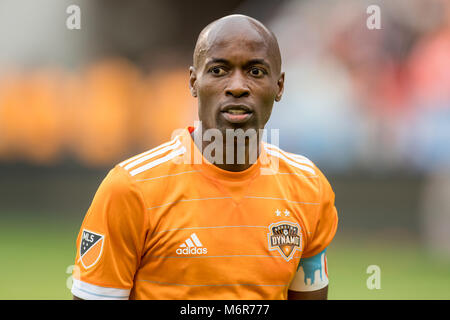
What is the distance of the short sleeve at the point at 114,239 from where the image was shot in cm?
218

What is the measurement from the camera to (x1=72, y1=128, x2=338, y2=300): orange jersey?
7.21 ft

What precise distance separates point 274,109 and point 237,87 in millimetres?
7036

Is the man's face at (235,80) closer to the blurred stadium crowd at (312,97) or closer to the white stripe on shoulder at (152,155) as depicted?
the white stripe on shoulder at (152,155)

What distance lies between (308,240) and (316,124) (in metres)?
7.01

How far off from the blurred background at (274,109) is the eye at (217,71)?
562cm

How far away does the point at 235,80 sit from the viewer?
227 cm

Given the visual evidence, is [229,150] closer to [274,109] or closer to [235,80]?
[235,80]

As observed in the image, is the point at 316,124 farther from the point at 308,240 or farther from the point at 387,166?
the point at 308,240

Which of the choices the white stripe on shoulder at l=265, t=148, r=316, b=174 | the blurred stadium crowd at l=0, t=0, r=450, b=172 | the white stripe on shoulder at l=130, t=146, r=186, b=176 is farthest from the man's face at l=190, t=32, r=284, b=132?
the blurred stadium crowd at l=0, t=0, r=450, b=172

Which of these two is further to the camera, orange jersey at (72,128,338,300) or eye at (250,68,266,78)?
eye at (250,68,266,78)

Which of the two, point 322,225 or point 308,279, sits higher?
point 322,225

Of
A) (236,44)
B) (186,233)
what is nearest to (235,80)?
(236,44)

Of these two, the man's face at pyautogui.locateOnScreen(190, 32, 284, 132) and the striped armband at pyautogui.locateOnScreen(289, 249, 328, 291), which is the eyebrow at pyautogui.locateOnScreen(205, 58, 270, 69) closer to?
the man's face at pyautogui.locateOnScreen(190, 32, 284, 132)

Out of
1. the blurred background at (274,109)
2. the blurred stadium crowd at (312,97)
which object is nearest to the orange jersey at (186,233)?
the blurred background at (274,109)
